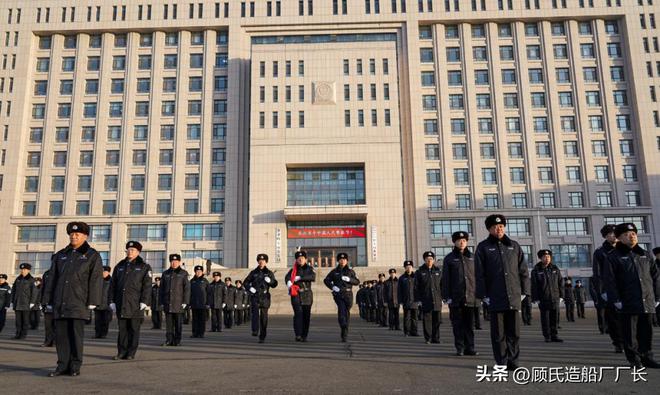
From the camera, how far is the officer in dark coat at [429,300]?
12078 mm

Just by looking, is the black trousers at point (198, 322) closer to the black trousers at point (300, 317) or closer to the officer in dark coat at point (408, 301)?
the black trousers at point (300, 317)

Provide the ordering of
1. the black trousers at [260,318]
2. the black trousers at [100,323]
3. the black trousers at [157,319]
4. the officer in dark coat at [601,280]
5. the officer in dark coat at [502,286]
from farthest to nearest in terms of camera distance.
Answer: the black trousers at [157,319]
the black trousers at [100,323]
the black trousers at [260,318]
the officer in dark coat at [601,280]
the officer in dark coat at [502,286]

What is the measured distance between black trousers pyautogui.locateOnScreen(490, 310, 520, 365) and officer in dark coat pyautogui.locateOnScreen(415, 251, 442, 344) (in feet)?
15.0

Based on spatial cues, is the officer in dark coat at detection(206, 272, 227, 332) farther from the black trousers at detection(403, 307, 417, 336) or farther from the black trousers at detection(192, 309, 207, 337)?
the black trousers at detection(403, 307, 417, 336)

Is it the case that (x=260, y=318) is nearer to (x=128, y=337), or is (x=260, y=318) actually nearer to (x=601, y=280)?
(x=128, y=337)

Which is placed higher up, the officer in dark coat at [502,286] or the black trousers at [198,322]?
the officer in dark coat at [502,286]

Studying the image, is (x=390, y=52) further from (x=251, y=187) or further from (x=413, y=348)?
(x=413, y=348)

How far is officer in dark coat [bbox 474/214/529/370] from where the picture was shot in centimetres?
745

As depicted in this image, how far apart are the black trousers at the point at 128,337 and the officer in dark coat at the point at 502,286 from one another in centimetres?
631

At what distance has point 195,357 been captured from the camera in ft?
31.1

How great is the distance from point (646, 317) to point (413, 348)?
454 cm

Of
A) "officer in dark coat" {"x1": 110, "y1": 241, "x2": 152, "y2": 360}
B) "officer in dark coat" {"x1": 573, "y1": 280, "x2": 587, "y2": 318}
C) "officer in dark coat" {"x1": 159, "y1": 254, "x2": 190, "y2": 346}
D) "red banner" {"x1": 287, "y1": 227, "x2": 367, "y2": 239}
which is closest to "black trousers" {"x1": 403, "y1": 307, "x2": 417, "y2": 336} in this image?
"officer in dark coat" {"x1": 159, "y1": 254, "x2": 190, "y2": 346}

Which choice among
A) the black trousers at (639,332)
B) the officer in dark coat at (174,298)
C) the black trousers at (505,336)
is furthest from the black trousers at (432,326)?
the officer in dark coat at (174,298)

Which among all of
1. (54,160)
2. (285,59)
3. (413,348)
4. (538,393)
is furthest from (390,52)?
(538,393)
